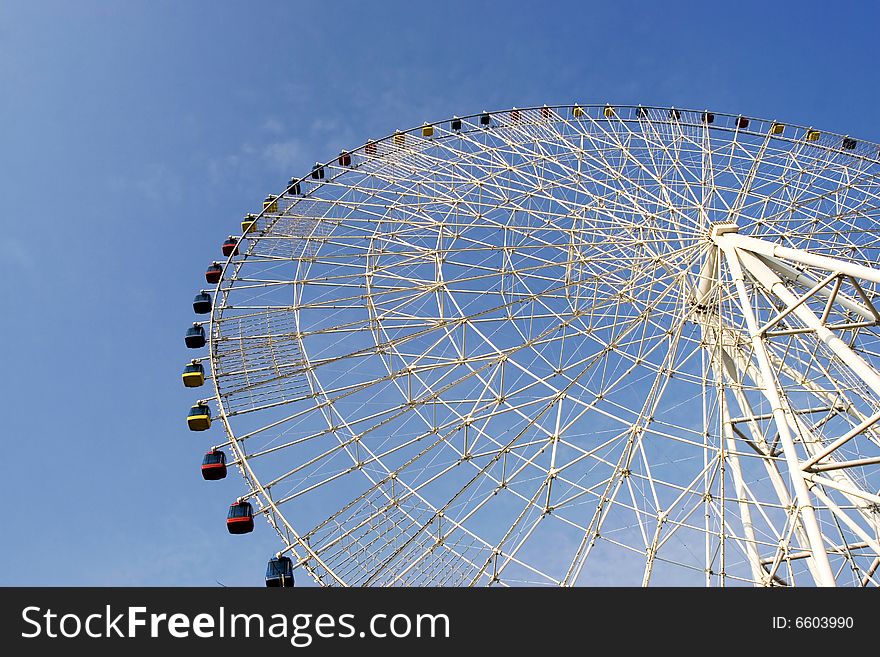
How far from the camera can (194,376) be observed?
23422 mm

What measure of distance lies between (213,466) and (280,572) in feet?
14.5

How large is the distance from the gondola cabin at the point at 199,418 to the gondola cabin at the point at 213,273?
719cm

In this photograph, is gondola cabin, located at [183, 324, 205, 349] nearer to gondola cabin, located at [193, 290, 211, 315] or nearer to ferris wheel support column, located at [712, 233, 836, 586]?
gondola cabin, located at [193, 290, 211, 315]

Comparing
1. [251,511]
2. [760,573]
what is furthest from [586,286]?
[251,511]

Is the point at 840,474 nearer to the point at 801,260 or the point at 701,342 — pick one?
the point at 701,342

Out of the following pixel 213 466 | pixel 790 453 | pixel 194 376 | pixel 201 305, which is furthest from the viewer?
pixel 201 305

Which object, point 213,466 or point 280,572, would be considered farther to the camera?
point 213,466

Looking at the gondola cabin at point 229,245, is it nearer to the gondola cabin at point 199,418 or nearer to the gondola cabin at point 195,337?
the gondola cabin at point 195,337

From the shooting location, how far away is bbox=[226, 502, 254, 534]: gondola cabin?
803 inches

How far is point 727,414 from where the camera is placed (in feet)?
71.4

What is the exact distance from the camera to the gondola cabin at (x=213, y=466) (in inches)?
861

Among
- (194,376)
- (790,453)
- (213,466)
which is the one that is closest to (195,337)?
(194,376)

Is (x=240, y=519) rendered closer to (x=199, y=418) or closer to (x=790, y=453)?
(x=199, y=418)

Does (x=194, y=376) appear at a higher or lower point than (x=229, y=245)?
lower
